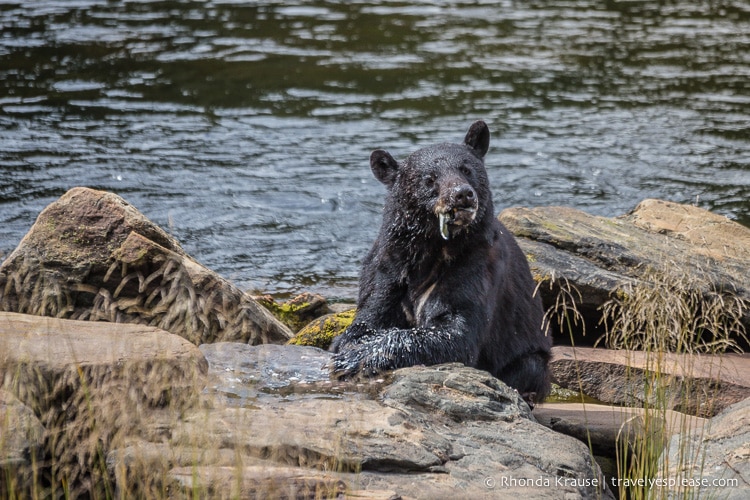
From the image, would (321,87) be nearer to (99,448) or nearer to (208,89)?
(208,89)

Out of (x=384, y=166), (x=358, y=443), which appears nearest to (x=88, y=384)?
(x=358, y=443)

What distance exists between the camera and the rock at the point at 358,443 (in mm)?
3885

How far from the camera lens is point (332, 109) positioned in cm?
1387

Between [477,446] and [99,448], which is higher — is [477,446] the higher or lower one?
the lower one

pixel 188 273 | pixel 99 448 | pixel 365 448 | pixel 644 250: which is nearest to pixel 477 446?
pixel 365 448

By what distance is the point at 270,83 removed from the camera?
14.8m

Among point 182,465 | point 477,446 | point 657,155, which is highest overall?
point 182,465

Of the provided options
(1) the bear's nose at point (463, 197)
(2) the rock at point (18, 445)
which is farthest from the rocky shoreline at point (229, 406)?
(1) the bear's nose at point (463, 197)

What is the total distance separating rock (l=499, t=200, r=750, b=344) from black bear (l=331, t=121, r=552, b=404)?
960 mm

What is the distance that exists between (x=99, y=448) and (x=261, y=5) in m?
15.9

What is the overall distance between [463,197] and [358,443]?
6.47 feet

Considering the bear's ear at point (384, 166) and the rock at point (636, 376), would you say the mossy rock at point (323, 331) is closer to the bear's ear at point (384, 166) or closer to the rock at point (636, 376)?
the bear's ear at point (384, 166)

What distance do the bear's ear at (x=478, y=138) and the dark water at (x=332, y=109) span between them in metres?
2.90

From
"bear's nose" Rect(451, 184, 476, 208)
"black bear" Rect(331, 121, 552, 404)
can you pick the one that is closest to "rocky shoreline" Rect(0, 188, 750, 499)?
"black bear" Rect(331, 121, 552, 404)
